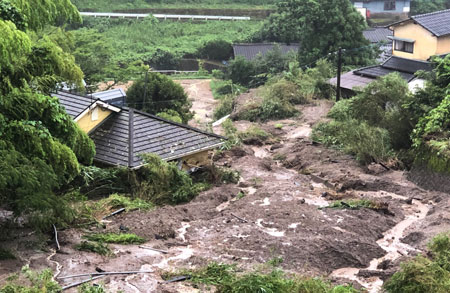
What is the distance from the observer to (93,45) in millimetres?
36594

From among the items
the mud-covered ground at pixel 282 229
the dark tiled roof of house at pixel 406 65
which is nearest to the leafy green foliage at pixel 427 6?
the dark tiled roof of house at pixel 406 65

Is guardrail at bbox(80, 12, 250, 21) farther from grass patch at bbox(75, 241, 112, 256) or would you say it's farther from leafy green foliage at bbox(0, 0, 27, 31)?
grass patch at bbox(75, 241, 112, 256)

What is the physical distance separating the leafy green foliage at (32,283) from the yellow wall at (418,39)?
25.2 meters

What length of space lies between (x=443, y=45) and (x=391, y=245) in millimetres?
18820

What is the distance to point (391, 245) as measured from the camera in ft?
51.4

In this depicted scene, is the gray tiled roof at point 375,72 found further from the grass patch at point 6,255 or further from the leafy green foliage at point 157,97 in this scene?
the grass patch at point 6,255

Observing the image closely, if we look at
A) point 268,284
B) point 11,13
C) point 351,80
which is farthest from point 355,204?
point 351,80

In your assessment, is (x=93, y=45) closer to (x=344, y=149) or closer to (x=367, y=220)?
(x=344, y=149)

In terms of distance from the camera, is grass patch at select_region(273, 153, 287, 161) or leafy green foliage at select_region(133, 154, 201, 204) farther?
grass patch at select_region(273, 153, 287, 161)

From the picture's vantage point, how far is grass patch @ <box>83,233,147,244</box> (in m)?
13.6

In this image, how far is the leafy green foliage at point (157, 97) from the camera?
29156 millimetres

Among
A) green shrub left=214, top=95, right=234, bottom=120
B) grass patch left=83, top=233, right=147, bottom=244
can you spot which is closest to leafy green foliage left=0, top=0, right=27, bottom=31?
grass patch left=83, top=233, right=147, bottom=244

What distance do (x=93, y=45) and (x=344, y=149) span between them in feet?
57.5

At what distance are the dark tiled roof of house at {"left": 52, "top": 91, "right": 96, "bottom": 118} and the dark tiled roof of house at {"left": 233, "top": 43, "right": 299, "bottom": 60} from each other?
24.2 m
